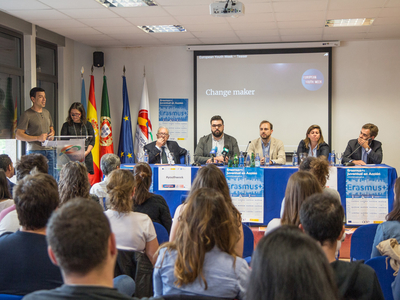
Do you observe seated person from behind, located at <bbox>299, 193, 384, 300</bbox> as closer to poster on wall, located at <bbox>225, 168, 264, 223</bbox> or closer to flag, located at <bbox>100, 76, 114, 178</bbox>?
poster on wall, located at <bbox>225, 168, 264, 223</bbox>

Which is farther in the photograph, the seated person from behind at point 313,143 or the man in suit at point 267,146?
the man in suit at point 267,146

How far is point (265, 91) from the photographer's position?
7027 millimetres

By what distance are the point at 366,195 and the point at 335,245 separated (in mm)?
3345

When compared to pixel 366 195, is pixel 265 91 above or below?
above

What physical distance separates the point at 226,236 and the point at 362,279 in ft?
1.68

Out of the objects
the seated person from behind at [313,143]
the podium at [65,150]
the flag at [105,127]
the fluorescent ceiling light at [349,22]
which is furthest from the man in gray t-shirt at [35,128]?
the fluorescent ceiling light at [349,22]

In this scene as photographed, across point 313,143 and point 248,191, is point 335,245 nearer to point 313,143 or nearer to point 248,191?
point 248,191

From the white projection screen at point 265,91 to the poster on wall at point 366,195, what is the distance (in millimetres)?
2465

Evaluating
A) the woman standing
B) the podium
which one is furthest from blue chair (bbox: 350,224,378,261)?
the woman standing

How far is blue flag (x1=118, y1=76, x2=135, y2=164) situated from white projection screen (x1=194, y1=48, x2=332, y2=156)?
1314 mm

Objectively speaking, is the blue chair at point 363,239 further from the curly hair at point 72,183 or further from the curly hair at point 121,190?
the curly hair at point 72,183

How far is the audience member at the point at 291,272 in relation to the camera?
802mm

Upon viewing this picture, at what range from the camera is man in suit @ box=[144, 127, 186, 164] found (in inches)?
211

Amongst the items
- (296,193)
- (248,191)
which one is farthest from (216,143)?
(296,193)
